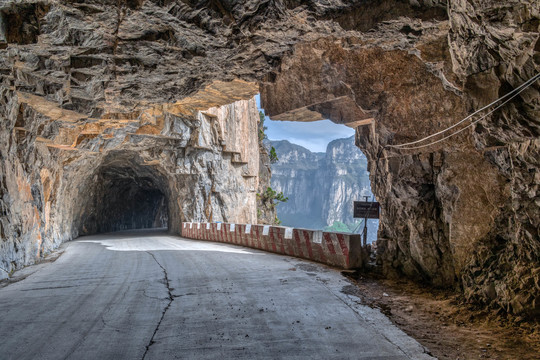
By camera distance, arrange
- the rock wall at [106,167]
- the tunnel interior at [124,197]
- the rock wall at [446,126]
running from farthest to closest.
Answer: the tunnel interior at [124,197] → the rock wall at [106,167] → the rock wall at [446,126]

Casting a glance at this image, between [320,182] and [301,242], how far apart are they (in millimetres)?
132454

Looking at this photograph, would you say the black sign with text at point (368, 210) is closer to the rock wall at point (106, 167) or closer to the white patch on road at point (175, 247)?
the white patch on road at point (175, 247)

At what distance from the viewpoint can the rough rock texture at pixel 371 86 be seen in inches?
181

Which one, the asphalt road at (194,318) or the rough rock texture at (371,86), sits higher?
the rough rock texture at (371,86)

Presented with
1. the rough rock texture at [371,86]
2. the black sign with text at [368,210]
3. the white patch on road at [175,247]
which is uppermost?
the rough rock texture at [371,86]

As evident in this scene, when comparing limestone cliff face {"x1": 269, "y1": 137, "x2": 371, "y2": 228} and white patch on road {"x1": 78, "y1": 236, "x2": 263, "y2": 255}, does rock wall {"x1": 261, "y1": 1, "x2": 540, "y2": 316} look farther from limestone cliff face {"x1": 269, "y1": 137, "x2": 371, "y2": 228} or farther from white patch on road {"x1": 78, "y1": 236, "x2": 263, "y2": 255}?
limestone cliff face {"x1": 269, "y1": 137, "x2": 371, "y2": 228}

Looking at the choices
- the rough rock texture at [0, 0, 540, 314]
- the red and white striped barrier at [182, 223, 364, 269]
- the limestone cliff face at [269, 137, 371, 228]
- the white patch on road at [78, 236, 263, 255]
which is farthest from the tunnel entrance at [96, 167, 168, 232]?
the limestone cliff face at [269, 137, 371, 228]

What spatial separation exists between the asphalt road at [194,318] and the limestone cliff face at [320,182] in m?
126

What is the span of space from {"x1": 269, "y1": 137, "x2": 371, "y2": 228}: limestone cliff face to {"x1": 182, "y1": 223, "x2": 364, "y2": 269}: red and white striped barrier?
387 ft

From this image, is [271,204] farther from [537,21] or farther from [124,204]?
[537,21]

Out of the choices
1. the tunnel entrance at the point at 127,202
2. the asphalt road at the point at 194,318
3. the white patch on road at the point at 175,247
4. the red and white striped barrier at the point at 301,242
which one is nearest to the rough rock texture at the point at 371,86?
the red and white striped barrier at the point at 301,242

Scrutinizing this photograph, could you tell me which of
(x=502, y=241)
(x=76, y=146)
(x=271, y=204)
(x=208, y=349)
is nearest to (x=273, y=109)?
(x=502, y=241)

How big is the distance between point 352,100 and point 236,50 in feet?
10.6

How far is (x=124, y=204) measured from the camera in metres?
38.3
